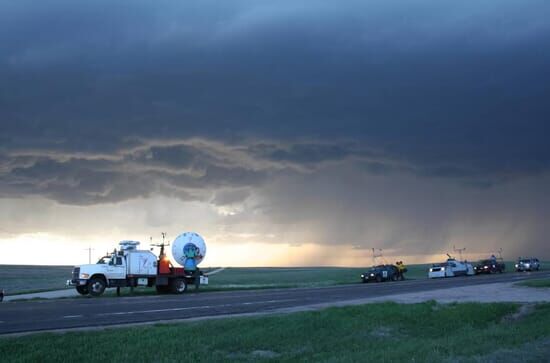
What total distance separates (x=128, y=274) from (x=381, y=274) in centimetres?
3093

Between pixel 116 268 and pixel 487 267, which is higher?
pixel 116 268

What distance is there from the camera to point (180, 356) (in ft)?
46.5

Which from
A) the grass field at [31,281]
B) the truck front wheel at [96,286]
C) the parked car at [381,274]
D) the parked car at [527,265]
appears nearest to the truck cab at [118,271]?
the truck front wheel at [96,286]

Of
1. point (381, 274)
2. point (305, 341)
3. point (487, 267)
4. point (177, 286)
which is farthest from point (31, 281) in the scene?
point (305, 341)

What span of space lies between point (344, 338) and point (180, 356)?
5.58 meters

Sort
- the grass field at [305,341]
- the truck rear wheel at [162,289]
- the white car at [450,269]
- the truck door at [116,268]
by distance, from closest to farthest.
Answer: the grass field at [305,341] → the truck door at [116,268] → the truck rear wheel at [162,289] → the white car at [450,269]

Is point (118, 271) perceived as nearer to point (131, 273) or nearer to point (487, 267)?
point (131, 273)

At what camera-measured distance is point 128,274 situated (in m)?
42.8

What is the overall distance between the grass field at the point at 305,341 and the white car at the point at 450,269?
50.5m

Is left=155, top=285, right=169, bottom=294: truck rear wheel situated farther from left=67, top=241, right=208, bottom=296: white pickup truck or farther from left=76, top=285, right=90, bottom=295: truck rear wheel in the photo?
left=76, top=285, right=90, bottom=295: truck rear wheel

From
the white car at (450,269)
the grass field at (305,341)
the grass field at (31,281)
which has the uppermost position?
the grass field at (31,281)

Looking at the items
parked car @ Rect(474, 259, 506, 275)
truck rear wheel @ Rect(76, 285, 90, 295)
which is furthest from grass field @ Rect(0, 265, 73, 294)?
parked car @ Rect(474, 259, 506, 275)

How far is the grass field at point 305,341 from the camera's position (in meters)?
14.0

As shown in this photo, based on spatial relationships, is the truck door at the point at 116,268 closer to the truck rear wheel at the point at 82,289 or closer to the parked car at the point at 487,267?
the truck rear wheel at the point at 82,289
